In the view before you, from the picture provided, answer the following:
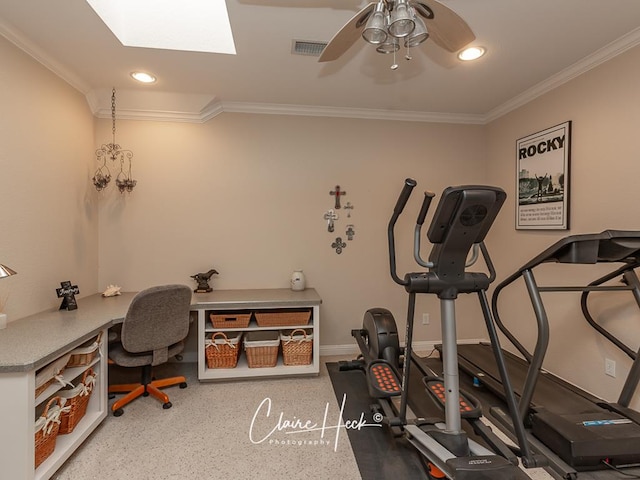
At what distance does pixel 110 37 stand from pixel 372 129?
2374 millimetres

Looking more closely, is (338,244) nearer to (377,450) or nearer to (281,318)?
(281,318)

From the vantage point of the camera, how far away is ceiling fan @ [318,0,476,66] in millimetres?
1334

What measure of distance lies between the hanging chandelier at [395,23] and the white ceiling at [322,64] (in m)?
0.43

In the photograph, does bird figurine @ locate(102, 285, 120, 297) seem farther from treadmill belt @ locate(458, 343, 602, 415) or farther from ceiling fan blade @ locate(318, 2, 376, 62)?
treadmill belt @ locate(458, 343, 602, 415)

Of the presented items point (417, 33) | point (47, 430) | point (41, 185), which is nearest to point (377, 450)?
point (47, 430)

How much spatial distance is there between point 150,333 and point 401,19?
240cm

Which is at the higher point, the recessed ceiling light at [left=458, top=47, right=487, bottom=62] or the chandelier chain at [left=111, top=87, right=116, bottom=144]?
the recessed ceiling light at [left=458, top=47, right=487, bottom=62]

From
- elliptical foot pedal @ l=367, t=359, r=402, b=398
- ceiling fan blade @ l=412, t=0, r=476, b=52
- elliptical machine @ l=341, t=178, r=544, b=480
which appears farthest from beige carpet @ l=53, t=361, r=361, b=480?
ceiling fan blade @ l=412, t=0, r=476, b=52

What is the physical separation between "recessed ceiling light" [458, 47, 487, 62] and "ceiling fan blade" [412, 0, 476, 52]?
77 centimetres

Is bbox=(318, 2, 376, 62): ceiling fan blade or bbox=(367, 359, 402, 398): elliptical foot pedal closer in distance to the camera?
bbox=(318, 2, 376, 62): ceiling fan blade

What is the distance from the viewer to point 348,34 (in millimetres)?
1547

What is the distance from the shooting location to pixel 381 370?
2.46 metres

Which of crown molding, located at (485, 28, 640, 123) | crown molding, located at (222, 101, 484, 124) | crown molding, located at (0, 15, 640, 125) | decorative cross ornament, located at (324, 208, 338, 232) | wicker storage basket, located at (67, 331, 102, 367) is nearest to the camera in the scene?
wicker storage basket, located at (67, 331, 102, 367)

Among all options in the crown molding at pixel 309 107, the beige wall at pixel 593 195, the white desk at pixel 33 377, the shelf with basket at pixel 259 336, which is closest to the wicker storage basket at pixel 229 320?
the shelf with basket at pixel 259 336
